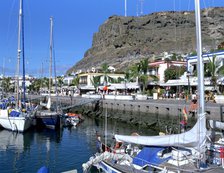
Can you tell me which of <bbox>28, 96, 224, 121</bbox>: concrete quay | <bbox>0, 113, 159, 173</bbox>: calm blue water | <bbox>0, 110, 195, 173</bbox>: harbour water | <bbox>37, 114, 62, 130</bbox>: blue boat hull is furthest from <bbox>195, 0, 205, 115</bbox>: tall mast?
<bbox>37, 114, 62, 130</bbox>: blue boat hull

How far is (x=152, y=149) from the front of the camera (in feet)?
55.2

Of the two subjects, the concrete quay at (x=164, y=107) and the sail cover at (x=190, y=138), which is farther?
the concrete quay at (x=164, y=107)

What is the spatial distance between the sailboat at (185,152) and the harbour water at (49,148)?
23.6ft

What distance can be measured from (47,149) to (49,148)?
44 cm

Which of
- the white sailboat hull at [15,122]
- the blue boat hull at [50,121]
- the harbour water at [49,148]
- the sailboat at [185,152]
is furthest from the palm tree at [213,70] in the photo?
the sailboat at [185,152]

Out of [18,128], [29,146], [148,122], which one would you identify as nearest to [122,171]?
[29,146]

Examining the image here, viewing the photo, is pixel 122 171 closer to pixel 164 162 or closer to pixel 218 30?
pixel 164 162

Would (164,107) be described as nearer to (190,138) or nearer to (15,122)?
(15,122)

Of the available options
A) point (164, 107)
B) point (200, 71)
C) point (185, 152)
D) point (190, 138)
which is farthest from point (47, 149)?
point (200, 71)

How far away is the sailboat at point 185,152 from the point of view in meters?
14.6

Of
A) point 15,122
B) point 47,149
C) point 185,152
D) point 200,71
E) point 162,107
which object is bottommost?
point 47,149

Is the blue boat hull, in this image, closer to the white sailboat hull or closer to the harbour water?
the harbour water

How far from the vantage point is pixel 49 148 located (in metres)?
31.3

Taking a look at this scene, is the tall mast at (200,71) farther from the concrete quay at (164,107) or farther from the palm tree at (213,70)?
the palm tree at (213,70)
